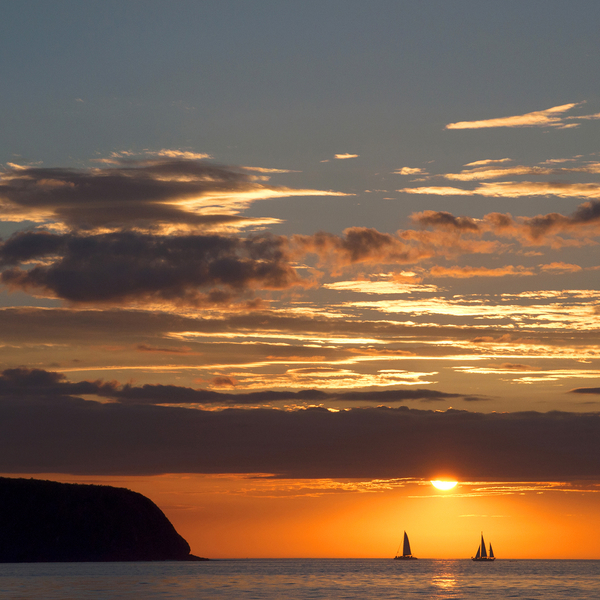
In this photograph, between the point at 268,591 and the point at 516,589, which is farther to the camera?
the point at 516,589

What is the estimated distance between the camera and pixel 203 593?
6506 inches

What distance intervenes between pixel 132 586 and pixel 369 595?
54990 mm

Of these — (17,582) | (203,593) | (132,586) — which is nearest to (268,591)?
(203,593)

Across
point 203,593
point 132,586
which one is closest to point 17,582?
point 132,586

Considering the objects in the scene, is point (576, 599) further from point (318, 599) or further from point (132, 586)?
point (132, 586)

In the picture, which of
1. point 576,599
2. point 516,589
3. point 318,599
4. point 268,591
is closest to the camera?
point 318,599

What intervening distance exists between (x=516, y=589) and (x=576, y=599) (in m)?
36.6

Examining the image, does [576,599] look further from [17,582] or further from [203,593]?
[17,582]

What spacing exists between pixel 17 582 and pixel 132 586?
2863cm

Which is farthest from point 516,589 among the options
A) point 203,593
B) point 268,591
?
point 203,593

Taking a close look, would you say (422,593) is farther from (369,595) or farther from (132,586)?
(132,586)

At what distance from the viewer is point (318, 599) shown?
153 meters

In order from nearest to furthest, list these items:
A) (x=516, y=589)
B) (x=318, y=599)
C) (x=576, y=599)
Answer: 1. (x=318, y=599)
2. (x=576, y=599)
3. (x=516, y=589)

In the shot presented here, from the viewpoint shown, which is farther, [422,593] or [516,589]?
[516,589]
